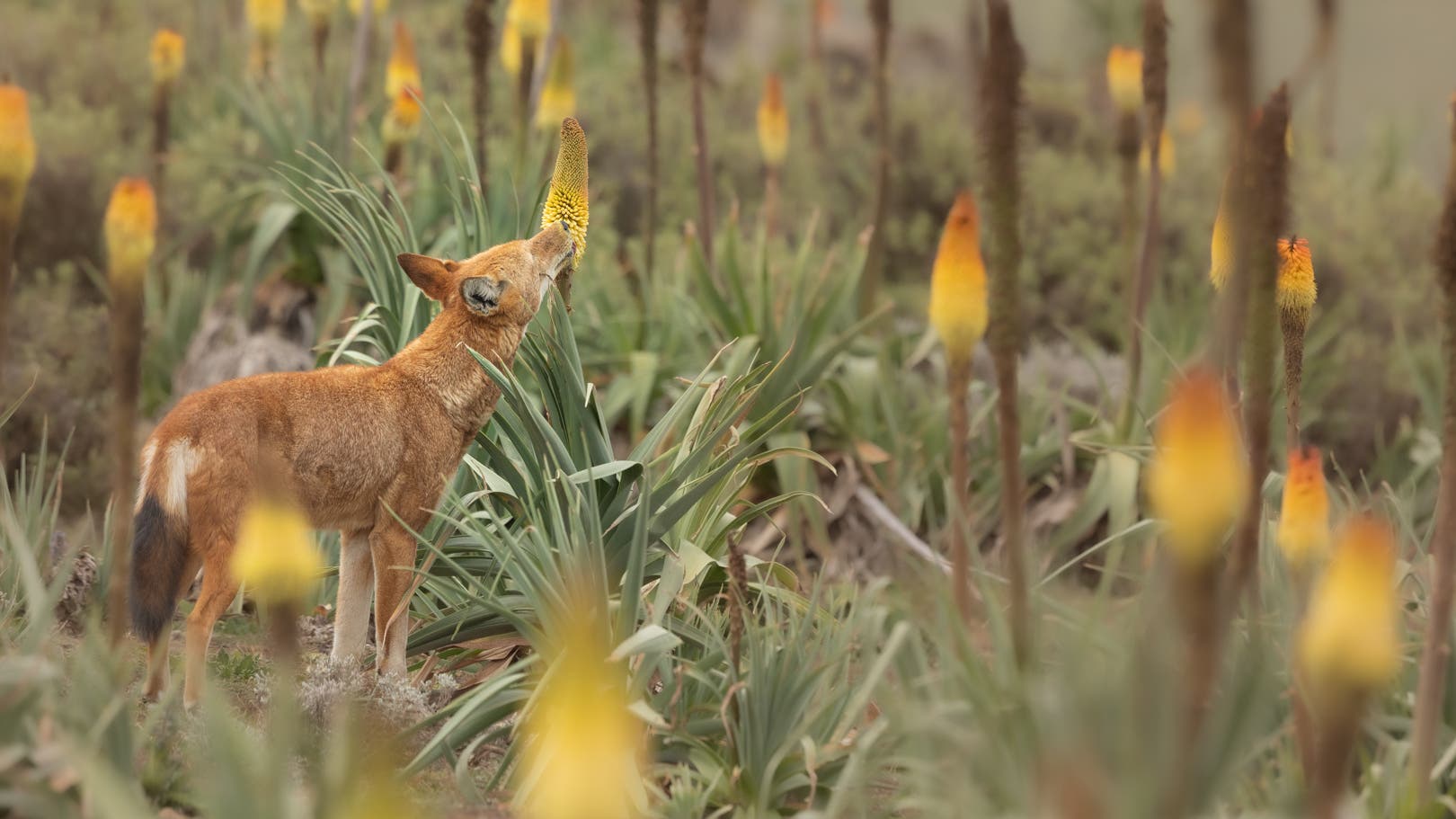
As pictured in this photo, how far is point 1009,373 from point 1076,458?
5.59 m

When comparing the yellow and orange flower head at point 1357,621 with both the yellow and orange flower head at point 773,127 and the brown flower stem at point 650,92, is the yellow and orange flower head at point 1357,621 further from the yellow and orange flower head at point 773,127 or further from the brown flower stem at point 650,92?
the yellow and orange flower head at point 773,127

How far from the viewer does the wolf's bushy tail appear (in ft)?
12.7

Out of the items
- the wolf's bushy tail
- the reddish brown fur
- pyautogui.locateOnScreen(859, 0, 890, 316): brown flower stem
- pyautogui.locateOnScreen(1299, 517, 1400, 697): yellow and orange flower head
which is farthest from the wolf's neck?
pyautogui.locateOnScreen(859, 0, 890, 316): brown flower stem

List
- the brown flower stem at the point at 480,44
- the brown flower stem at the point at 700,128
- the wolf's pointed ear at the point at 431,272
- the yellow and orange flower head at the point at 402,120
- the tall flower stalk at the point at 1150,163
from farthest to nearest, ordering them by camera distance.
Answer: the brown flower stem at the point at 700,128 → the yellow and orange flower head at the point at 402,120 → the brown flower stem at the point at 480,44 → the tall flower stalk at the point at 1150,163 → the wolf's pointed ear at the point at 431,272

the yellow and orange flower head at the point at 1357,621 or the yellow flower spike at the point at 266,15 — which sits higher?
the yellow flower spike at the point at 266,15

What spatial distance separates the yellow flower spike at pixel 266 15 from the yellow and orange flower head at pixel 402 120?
4.99 ft

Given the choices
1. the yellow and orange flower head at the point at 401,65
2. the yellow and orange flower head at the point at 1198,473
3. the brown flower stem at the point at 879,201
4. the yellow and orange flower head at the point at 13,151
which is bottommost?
the brown flower stem at the point at 879,201

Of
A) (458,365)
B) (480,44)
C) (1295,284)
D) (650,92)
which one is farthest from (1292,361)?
(650,92)

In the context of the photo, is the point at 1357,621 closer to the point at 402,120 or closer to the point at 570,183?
the point at 570,183

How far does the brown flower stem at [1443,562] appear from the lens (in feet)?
10.9

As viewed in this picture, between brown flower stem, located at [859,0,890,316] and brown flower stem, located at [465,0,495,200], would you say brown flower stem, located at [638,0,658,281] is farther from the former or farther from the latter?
brown flower stem, located at [859,0,890,316]

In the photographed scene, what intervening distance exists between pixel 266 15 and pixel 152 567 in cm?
600

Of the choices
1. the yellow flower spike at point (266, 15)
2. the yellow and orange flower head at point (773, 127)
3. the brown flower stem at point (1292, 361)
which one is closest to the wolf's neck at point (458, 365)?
the brown flower stem at point (1292, 361)

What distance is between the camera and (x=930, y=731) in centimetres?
304
